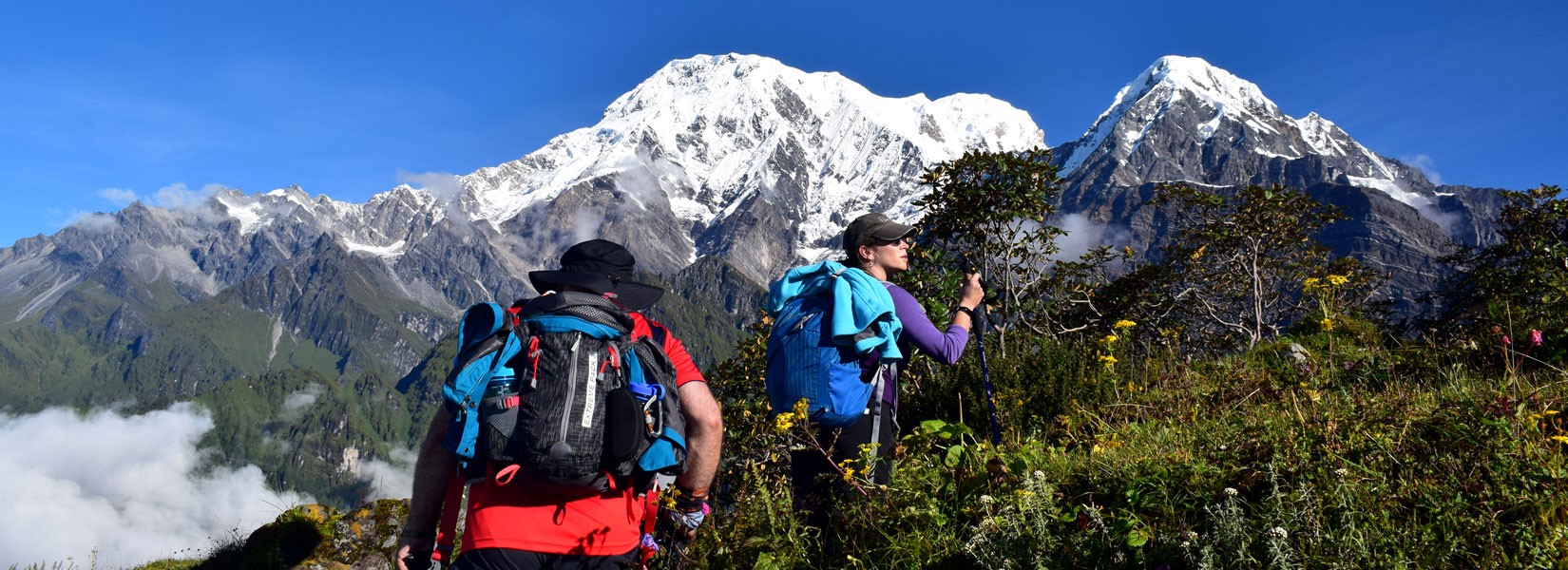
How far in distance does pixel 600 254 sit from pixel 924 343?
1.56 metres

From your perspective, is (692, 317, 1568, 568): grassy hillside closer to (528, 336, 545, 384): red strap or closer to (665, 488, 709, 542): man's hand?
(665, 488, 709, 542): man's hand

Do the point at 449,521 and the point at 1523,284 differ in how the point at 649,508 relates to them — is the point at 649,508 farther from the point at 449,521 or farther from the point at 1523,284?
the point at 1523,284

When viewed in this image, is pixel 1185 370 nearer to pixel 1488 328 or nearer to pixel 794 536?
pixel 1488 328

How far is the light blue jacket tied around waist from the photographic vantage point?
150 inches

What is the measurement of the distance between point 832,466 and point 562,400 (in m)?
1.45

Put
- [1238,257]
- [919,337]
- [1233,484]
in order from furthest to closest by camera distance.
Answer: [1238,257], [919,337], [1233,484]

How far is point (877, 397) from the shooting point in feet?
13.3

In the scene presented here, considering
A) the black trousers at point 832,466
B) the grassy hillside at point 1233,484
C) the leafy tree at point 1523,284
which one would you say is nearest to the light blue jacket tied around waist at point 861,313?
the black trousers at point 832,466

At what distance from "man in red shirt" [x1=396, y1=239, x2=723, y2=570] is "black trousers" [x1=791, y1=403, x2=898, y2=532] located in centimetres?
69

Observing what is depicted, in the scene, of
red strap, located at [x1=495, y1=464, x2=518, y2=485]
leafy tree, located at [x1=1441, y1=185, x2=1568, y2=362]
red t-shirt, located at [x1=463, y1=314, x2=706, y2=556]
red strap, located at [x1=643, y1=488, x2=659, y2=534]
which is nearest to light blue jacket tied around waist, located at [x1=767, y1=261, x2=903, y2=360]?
red strap, located at [x1=643, y1=488, x2=659, y2=534]

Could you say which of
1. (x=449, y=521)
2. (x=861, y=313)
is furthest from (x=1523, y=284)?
(x=449, y=521)

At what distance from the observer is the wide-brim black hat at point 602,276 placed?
3271 mm

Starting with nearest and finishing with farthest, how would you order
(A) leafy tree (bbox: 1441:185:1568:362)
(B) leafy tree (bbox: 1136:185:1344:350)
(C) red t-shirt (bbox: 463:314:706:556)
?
(C) red t-shirt (bbox: 463:314:706:556) → (A) leafy tree (bbox: 1441:185:1568:362) → (B) leafy tree (bbox: 1136:185:1344:350)

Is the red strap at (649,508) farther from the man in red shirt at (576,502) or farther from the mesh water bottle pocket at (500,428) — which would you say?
the mesh water bottle pocket at (500,428)
